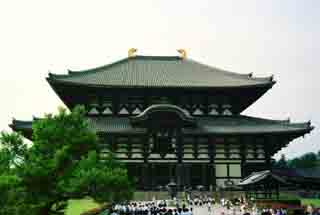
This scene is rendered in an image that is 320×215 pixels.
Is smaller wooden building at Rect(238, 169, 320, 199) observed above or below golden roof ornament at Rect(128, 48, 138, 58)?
below

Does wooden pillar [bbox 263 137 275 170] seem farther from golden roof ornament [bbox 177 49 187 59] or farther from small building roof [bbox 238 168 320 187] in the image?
golden roof ornament [bbox 177 49 187 59]

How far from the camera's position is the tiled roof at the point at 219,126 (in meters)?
46.1

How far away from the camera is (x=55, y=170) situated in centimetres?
2264

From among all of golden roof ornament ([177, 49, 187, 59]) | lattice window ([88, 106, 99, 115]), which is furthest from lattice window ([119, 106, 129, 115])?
golden roof ornament ([177, 49, 187, 59])

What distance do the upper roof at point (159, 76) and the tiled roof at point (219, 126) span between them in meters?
3.56

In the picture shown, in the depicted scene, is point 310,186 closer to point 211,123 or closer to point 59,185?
point 211,123

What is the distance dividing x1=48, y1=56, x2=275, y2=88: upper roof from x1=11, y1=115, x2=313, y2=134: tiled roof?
3.56 metres

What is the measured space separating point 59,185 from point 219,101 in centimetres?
3178

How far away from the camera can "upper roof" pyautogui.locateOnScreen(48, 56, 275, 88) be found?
50.2 metres

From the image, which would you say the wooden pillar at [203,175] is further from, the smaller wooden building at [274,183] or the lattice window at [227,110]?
the lattice window at [227,110]

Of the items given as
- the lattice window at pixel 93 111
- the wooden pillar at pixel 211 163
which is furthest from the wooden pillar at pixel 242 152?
the lattice window at pixel 93 111

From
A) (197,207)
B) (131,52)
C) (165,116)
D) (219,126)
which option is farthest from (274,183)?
(131,52)

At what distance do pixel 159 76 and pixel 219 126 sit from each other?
9910 mm

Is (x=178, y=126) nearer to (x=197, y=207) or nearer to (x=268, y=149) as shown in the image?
(x=268, y=149)
